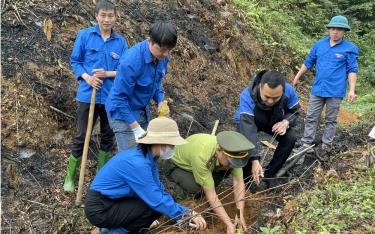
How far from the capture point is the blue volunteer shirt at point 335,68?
6.32 m

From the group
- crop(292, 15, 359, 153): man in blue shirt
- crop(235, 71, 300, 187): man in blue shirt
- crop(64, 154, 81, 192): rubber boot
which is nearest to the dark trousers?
crop(235, 71, 300, 187): man in blue shirt

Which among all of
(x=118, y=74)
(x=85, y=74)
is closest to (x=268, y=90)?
(x=118, y=74)

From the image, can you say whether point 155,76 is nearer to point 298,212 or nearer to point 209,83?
point 298,212

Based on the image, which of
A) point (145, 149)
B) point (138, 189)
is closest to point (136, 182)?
point (138, 189)

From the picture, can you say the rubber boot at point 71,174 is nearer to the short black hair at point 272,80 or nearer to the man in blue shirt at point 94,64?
the man in blue shirt at point 94,64

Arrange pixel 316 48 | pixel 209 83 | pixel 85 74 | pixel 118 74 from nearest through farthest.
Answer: pixel 118 74 → pixel 85 74 → pixel 316 48 → pixel 209 83

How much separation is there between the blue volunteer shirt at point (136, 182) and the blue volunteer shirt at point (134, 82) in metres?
0.58

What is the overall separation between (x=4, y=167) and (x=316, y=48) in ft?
A: 14.5

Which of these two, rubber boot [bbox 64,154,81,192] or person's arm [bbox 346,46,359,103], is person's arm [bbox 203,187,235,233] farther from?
person's arm [bbox 346,46,359,103]

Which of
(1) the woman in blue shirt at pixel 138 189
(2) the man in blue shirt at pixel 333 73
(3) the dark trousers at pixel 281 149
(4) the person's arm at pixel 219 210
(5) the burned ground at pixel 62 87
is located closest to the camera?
(1) the woman in blue shirt at pixel 138 189

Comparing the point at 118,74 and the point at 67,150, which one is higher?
the point at 118,74

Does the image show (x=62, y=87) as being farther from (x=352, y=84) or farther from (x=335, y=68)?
(x=352, y=84)

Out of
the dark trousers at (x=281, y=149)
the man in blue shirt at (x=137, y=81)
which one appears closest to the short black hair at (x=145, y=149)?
the man in blue shirt at (x=137, y=81)

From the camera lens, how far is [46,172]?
5230 mm
